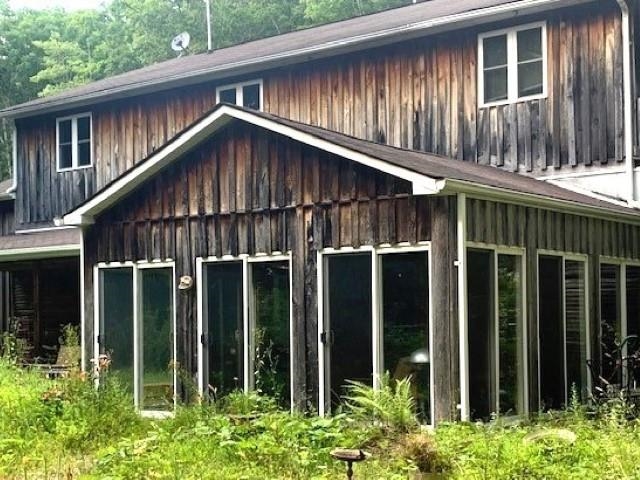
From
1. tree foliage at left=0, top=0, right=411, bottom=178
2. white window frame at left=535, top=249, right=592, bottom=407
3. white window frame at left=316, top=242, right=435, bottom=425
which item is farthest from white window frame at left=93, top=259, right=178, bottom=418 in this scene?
tree foliage at left=0, top=0, right=411, bottom=178

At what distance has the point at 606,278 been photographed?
1260cm

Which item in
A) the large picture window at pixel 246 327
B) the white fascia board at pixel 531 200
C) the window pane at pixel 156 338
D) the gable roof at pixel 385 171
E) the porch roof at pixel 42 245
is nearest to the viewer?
the white fascia board at pixel 531 200

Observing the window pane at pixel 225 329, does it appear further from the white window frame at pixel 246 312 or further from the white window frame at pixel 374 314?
the white window frame at pixel 374 314

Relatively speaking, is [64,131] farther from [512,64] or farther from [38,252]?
[512,64]

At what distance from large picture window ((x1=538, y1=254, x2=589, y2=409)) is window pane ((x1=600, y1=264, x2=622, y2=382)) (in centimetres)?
56

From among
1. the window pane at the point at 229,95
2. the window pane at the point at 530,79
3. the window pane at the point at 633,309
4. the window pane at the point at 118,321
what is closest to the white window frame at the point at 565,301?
the window pane at the point at 633,309

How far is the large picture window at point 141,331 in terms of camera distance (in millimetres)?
12461

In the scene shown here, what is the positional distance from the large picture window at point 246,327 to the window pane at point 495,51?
16.4 ft

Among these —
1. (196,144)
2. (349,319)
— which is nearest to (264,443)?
(349,319)

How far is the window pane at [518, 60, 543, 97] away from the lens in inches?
549

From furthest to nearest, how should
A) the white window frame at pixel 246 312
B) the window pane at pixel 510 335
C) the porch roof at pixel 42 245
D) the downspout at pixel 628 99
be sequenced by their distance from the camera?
the porch roof at pixel 42 245 < the downspout at pixel 628 99 < the white window frame at pixel 246 312 < the window pane at pixel 510 335

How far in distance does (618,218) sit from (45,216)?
1254 centimetres

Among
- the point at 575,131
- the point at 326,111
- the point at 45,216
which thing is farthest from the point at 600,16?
the point at 45,216

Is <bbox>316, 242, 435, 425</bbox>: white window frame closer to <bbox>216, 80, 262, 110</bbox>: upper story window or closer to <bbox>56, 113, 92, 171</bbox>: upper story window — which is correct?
<bbox>216, 80, 262, 110</bbox>: upper story window
